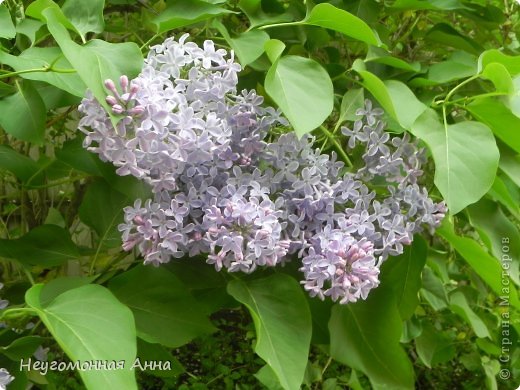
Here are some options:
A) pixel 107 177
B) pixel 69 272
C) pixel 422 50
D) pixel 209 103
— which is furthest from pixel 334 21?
pixel 69 272

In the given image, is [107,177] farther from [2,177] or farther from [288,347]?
[2,177]

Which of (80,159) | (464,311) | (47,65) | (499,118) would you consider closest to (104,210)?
(80,159)

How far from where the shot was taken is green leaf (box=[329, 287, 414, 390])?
2.28 ft

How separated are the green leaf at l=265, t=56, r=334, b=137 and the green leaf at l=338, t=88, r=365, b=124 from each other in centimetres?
10

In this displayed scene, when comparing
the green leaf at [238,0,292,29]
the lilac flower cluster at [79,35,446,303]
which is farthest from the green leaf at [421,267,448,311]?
the green leaf at [238,0,292,29]

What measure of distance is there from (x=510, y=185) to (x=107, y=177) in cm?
49

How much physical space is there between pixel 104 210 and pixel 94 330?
250 mm

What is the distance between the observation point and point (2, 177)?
1.03 m

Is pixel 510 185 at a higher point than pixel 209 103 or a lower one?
lower

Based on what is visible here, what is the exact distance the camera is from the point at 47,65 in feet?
1.93

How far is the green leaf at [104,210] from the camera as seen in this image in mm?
732

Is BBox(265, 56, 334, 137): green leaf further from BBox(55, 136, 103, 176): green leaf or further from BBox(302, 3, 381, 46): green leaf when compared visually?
BBox(55, 136, 103, 176): green leaf

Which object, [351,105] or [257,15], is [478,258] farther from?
[257,15]

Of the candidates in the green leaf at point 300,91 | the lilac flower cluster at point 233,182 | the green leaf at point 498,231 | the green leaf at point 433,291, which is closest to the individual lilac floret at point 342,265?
the lilac flower cluster at point 233,182
